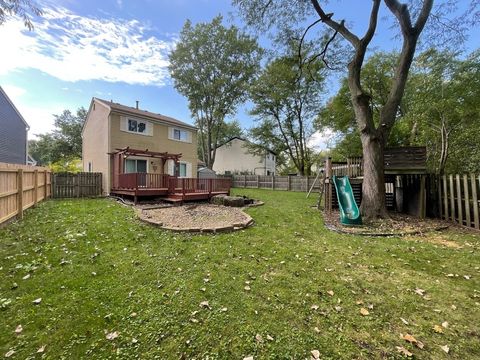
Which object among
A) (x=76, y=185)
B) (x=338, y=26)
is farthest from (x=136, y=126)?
(x=338, y=26)

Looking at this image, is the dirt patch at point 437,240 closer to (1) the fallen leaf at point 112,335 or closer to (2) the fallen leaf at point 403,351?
(2) the fallen leaf at point 403,351

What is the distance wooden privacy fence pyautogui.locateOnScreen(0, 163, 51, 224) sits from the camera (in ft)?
18.2

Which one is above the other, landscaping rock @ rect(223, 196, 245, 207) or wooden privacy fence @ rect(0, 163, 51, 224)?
wooden privacy fence @ rect(0, 163, 51, 224)

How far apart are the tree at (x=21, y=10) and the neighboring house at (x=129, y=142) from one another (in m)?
8.73

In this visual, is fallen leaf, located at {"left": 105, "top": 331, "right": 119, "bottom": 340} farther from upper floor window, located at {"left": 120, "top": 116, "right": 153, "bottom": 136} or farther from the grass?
upper floor window, located at {"left": 120, "top": 116, "right": 153, "bottom": 136}

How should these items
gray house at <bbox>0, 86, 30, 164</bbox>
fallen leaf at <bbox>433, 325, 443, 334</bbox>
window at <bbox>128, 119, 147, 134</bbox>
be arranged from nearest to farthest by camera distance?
fallen leaf at <bbox>433, 325, 443, 334</bbox>, window at <bbox>128, 119, 147, 134</bbox>, gray house at <bbox>0, 86, 30, 164</bbox>

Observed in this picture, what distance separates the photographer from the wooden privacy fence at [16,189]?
554 cm

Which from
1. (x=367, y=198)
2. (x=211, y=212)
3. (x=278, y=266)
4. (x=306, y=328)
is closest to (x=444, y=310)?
(x=306, y=328)

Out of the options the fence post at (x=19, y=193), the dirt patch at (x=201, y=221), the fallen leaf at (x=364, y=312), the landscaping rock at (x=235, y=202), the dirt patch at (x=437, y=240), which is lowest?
the fallen leaf at (x=364, y=312)

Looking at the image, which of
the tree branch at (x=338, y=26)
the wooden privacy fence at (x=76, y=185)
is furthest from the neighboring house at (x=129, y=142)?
the tree branch at (x=338, y=26)

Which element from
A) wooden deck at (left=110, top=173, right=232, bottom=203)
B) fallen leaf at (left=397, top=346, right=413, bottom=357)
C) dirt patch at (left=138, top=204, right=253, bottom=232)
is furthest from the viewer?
wooden deck at (left=110, top=173, right=232, bottom=203)

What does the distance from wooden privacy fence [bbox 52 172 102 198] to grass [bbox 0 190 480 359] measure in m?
8.54

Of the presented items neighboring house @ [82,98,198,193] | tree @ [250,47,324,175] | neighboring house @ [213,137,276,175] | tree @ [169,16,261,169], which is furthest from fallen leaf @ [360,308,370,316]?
neighboring house @ [213,137,276,175]

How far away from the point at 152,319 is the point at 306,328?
168 cm
